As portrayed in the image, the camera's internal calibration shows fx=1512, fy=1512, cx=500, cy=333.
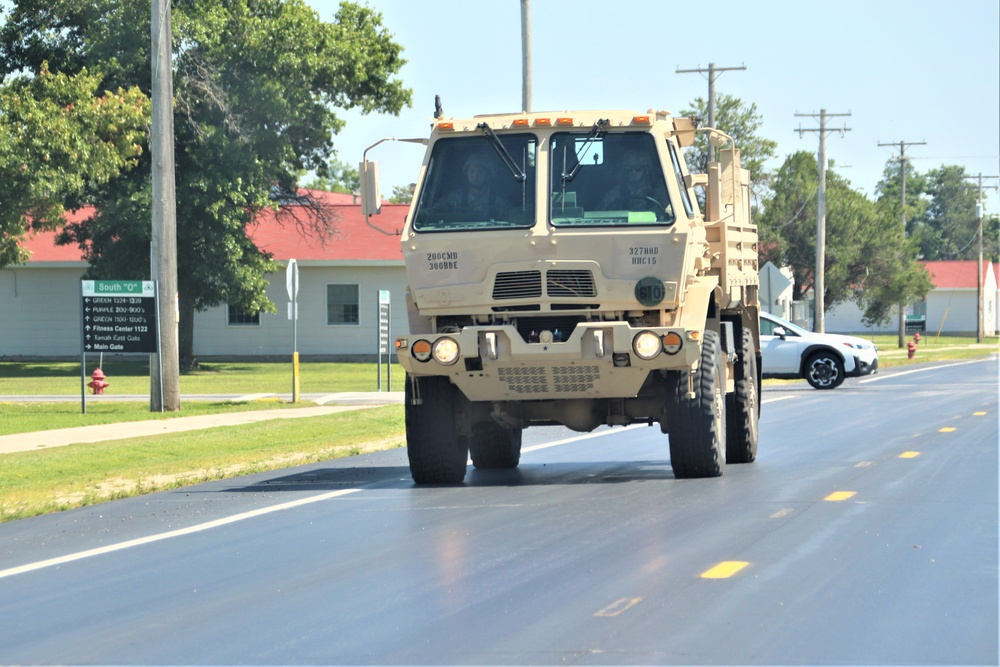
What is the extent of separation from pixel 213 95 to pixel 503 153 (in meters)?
26.4

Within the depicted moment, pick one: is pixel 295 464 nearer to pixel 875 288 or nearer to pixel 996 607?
pixel 996 607

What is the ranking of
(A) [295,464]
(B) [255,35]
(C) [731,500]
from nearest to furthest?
(C) [731,500]
(A) [295,464]
(B) [255,35]

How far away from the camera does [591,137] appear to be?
44.3ft

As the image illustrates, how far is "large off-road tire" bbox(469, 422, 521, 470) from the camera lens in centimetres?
1545

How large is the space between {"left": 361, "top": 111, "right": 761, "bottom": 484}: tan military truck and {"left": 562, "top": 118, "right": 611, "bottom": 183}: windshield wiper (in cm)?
2

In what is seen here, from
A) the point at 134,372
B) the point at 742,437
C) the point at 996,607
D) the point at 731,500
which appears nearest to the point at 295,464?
the point at 742,437

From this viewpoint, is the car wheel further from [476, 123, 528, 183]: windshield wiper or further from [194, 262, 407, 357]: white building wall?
[476, 123, 528, 183]: windshield wiper

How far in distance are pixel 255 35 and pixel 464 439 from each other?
27264 millimetres

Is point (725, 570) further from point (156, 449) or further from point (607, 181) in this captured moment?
point (156, 449)

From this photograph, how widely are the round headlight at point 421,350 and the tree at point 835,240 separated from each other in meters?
55.4

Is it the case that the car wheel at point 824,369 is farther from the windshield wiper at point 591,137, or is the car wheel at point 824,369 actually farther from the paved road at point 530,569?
the windshield wiper at point 591,137

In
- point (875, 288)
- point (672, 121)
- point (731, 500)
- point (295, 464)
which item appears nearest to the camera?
point (731, 500)

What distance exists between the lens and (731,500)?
12070mm

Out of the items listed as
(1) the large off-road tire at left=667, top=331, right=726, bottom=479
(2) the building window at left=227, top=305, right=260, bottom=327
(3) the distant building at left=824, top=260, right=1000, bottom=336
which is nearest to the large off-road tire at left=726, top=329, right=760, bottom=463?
(1) the large off-road tire at left=667, top=331, right=726, bottom=479
